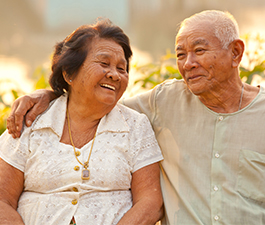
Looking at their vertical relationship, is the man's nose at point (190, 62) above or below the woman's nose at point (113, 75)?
above

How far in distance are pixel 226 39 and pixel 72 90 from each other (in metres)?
1.09

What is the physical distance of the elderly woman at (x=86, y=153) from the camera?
211 centimetres

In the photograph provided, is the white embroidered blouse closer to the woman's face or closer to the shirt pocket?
the woman's face

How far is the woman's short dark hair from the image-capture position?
2.27m

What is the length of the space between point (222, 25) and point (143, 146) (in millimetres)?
941

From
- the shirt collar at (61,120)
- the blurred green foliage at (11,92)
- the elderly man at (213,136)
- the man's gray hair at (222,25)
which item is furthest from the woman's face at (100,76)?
the blurred green foliage at (11,92)

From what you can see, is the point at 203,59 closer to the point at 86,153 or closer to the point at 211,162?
the point at 211,162

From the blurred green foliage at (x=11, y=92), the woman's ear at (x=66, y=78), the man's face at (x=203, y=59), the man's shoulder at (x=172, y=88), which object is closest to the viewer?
the man's face at (x=203, y=59)

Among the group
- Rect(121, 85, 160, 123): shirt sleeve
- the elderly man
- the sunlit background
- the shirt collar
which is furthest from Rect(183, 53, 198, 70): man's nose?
the sunlit background

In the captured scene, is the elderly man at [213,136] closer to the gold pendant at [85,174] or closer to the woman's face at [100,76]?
the woman's face at [100,76]

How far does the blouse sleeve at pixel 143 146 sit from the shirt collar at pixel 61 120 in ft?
0.30

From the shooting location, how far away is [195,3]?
4160 mm

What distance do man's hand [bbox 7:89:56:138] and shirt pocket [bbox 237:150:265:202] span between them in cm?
137

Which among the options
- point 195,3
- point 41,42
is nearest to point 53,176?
point 41,42
